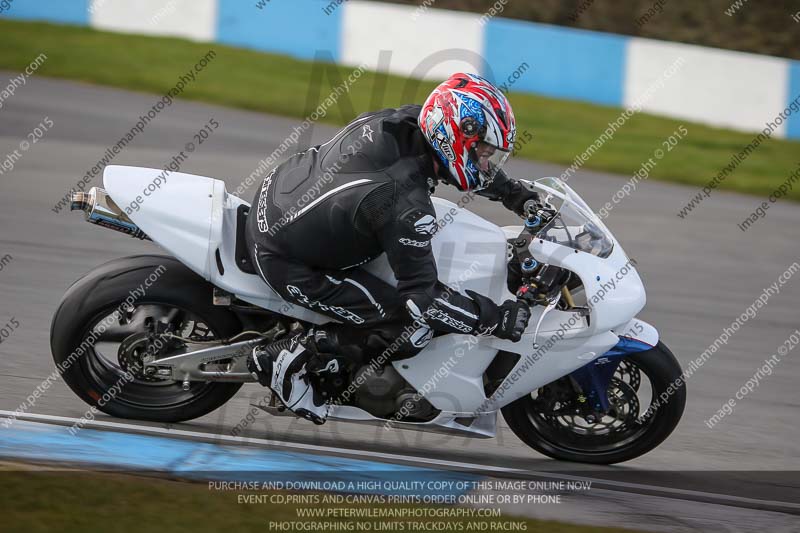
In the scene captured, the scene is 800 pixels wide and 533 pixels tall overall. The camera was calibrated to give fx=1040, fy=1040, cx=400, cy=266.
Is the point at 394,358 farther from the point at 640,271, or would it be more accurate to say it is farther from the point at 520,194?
the point at 640,271

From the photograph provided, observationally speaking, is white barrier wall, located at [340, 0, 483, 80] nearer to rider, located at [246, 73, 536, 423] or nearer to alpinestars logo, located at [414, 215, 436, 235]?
rider, located at [246, 73, 536, 423]

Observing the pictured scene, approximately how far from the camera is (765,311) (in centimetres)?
833

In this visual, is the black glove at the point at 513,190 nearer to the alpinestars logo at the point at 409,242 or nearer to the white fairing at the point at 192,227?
the alpinestars logo at the point at 409,242

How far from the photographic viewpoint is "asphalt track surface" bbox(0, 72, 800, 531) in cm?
531

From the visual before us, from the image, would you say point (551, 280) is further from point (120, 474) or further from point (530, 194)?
point (120, 474)

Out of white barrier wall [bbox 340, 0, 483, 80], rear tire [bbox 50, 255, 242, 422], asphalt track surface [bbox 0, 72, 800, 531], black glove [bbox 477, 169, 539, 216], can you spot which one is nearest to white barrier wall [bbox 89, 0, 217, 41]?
white barrier wall [bbox 340, 0, 483, 80]

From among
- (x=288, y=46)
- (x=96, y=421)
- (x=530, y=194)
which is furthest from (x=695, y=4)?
(x=96, y=421)

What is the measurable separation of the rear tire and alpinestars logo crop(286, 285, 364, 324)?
0.46 meters

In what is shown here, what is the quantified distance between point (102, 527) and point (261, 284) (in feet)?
4.58

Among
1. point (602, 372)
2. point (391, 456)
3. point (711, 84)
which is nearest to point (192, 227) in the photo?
point (391, 456)

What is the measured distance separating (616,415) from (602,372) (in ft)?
0.85

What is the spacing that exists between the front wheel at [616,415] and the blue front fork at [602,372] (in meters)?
0.04

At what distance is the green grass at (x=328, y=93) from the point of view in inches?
509

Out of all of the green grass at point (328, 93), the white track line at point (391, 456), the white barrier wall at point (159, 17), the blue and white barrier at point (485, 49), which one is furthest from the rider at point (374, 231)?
the white barrier wall at point (159, 17)
